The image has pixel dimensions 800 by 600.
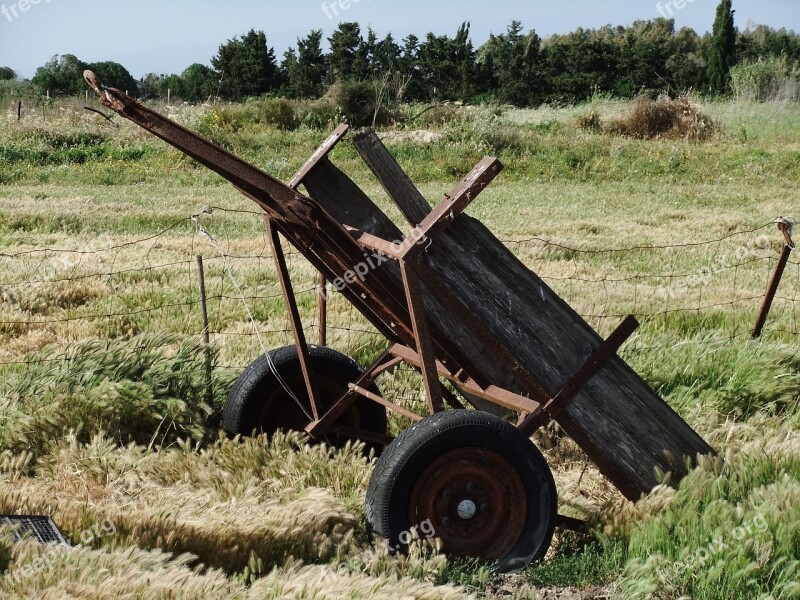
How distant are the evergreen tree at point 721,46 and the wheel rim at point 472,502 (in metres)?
47.9

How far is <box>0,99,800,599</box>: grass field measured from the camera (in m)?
3.70

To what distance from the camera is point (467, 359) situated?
463 centimetres

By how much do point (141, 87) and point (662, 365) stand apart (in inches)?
2823

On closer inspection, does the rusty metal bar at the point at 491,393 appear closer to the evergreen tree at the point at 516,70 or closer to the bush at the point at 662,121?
the bush at the point at 662,121

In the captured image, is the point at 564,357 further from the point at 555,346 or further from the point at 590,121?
the point at 590,121

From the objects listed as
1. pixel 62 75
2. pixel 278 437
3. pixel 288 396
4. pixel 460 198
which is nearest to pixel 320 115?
pixel 288 396

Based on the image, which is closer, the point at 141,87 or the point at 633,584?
the point at 633,584

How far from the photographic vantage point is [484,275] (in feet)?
14.0

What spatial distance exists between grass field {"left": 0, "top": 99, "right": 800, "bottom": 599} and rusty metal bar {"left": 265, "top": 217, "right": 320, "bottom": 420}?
13.7 inches

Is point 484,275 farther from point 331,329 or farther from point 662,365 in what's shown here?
point 331,329

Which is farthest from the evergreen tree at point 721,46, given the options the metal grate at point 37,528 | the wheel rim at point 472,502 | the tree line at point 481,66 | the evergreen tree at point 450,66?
the metal grate at point 37,528

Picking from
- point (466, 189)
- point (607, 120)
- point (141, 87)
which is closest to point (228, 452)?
point (466, 189)

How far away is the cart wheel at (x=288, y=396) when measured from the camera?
530 centimetres

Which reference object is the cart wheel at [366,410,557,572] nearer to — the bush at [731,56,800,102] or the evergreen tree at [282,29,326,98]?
the bush at [731,56,800,102]
